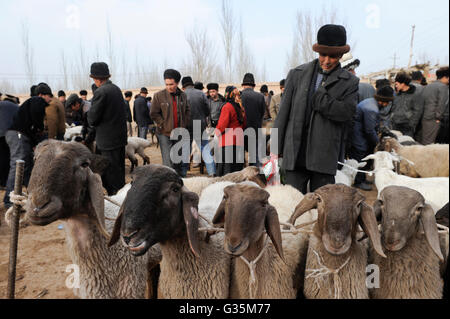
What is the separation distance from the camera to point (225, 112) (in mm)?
5371

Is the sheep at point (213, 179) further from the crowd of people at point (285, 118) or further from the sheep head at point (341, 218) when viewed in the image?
the sheep head at point (341, 218)

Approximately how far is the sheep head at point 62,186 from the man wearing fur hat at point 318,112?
167 cm

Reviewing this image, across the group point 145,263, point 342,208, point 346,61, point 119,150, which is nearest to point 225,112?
point 119,150

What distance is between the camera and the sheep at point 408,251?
1.82 m

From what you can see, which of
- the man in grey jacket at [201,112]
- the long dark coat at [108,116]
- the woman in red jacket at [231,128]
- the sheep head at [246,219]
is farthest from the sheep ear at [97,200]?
the man in grey jacket at [201,112]

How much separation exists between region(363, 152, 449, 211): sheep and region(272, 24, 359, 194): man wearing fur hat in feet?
3.74

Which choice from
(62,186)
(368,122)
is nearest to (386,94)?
(368,122)

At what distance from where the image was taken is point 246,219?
1.63 metres

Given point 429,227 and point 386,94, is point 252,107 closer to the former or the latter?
point 386,94

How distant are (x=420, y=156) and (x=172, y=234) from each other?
5.22 m

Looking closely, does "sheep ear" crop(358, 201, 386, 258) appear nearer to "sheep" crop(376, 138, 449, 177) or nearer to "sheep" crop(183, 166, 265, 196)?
"sheep" crop(183, 166, 265, 196)

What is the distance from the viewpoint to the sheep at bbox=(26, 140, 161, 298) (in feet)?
5.72

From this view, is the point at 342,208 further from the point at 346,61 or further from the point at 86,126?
the point at 86,126

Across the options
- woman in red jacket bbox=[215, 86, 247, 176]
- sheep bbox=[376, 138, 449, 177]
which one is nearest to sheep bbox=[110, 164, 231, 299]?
woman in red jacket bbox=[215, 86, 247, 176]
